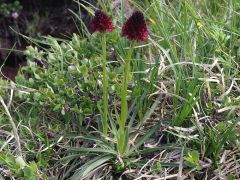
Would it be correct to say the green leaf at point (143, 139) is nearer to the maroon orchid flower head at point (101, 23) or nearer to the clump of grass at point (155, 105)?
the clump of grass at point (155, 105)

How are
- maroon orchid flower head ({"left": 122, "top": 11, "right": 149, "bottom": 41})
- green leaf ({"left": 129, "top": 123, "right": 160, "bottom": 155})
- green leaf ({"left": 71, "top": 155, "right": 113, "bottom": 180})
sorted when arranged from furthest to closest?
green leaf ({"left": 129, "top": 123, "right": 160, "bottom": 155}), green leaf ({"left": 71, "top": 155, "right": 113, "bottom": 180}), maroon orchid flower head ({"left": 122, "top": 11, "right": 149, "bottom": 41})

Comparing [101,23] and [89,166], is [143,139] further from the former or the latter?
[101,23]

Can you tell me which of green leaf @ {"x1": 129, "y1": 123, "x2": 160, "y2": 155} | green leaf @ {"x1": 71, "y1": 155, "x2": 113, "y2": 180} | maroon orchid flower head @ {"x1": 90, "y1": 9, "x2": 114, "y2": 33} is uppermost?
maroon orchid flower head @ {"x1": 90, "y1": 9, "x2": 114, "y2": 33}

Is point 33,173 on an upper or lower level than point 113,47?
lower

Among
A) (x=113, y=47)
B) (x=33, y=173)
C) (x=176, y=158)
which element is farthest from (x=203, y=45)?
(x=33, y=173)

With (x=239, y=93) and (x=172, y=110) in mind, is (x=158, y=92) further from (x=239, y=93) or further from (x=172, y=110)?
(x=239, y=93)

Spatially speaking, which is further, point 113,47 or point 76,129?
A: point 113,47

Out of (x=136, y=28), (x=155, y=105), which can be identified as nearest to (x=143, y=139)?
(x=155, y=105)

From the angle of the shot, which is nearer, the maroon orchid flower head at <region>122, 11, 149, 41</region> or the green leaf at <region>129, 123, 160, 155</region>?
the maroon orchid flower head at <region>122, 11, 149, 41</region>

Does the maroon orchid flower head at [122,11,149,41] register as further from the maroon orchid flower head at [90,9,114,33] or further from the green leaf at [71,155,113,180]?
the green leaf at [71,155,113,180]

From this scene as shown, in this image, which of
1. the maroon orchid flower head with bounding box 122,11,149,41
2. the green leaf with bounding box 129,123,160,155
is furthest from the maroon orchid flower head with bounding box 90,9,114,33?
the green leaf with bounding box 129,123,160,155

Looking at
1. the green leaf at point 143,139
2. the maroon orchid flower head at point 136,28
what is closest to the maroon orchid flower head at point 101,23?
the maroon orchid flower head at point 136,28
